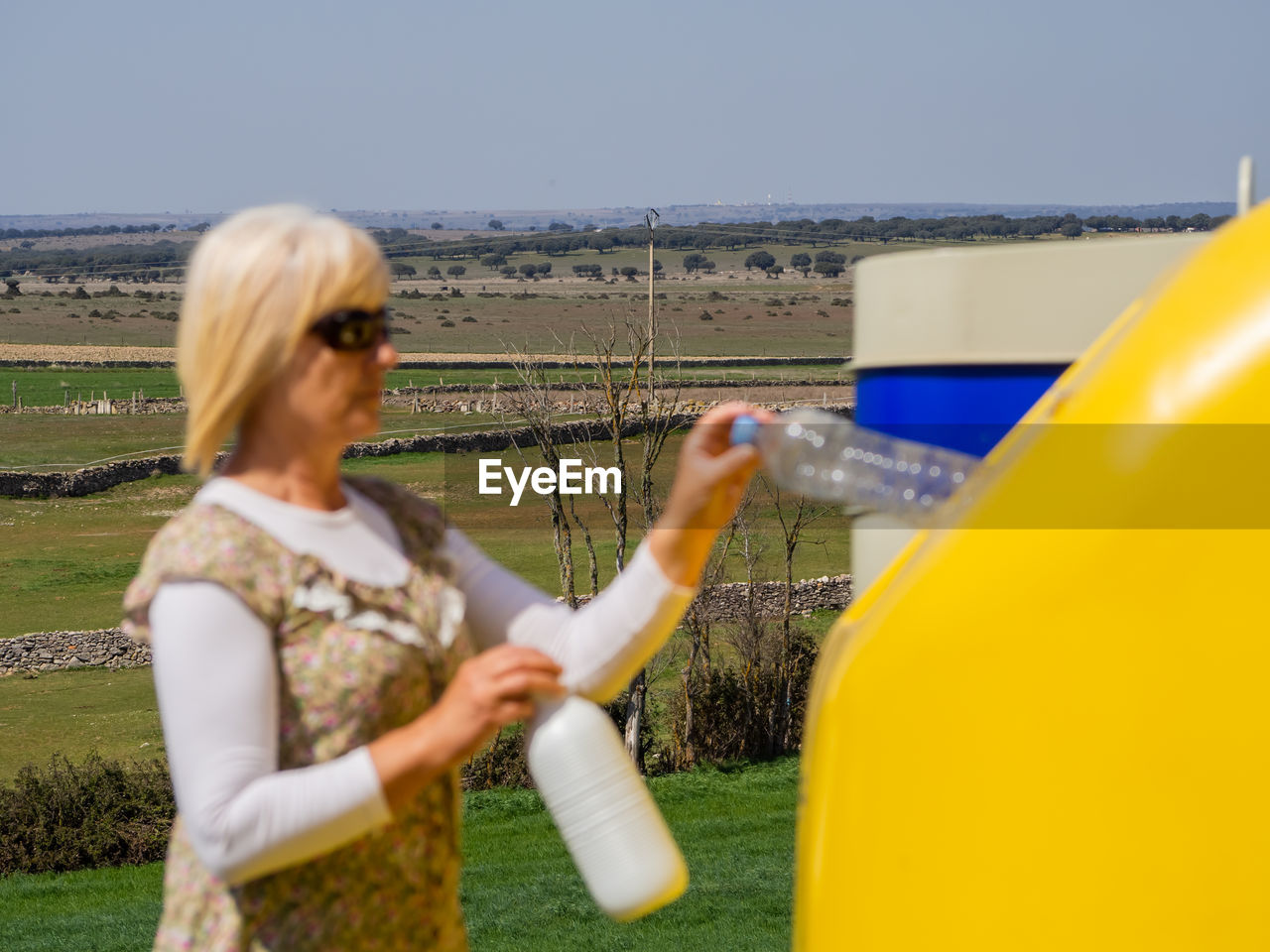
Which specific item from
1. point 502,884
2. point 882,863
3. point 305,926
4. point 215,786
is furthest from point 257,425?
point 502,884

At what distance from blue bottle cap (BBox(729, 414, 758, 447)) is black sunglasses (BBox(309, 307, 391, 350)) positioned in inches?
19.4

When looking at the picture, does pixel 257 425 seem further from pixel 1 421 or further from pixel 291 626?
pixel 1 421

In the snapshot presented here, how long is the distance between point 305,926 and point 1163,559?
1022 mm

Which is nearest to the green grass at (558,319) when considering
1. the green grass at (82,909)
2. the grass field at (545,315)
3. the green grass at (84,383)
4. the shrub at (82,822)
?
the grass field at (545,315)

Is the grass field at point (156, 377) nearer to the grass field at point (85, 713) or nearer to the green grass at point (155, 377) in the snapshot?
the green grass at point (155, 377)

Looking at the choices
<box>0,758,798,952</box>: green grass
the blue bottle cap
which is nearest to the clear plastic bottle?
the blue bottle cap

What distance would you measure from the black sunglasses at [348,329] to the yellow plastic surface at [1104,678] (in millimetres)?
682

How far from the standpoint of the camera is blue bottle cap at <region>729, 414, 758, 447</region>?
193 centimetres

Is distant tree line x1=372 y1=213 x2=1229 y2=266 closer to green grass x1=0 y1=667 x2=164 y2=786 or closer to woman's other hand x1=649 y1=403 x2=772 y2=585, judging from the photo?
green grass x1=0 y1=667 x2=164 y2=786

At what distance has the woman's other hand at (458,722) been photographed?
162 cm

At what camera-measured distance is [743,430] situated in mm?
1939

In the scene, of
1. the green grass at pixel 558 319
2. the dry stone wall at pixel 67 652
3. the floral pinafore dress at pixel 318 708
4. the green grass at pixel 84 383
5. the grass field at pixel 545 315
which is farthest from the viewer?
the grass field at pixel 545 315

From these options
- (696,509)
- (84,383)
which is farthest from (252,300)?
(84,383)

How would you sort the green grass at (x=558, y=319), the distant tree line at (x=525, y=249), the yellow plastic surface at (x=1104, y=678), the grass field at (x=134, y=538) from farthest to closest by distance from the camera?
the distant tree line at (x=525, y=249) < the green grass at (x=558, y=319) < the grass field at (x=134, y=538) < the yellow plastic surface at (x=1104, y=678)
